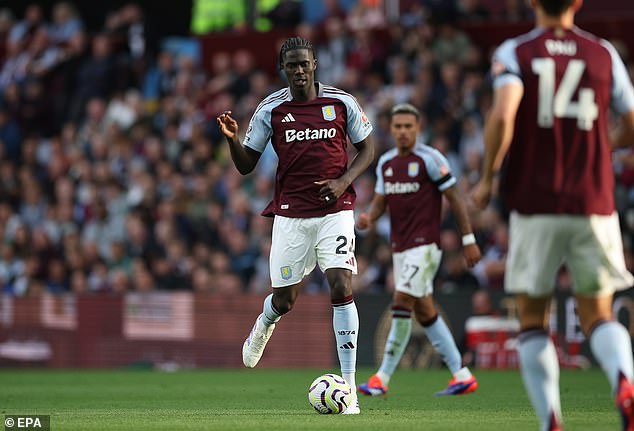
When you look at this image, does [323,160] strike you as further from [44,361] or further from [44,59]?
[44,59]

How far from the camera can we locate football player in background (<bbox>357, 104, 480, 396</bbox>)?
472 inches

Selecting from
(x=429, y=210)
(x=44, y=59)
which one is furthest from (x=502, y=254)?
(x=44, y=59)

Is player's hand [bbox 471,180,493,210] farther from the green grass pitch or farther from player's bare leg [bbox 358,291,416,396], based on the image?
player's bare leg [bbox 358,291,416,396]

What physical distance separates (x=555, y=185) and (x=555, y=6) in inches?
38.0

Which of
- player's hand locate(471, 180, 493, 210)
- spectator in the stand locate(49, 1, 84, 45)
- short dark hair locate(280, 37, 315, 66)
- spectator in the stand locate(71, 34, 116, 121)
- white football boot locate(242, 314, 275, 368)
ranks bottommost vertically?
white football boot locate(242, 314, 275, 368)

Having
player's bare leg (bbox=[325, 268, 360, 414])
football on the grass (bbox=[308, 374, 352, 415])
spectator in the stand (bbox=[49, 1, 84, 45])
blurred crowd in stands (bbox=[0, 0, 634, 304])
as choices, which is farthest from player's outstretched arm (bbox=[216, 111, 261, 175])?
spectator in the stand (bbox=[49, 1, 84, 45])

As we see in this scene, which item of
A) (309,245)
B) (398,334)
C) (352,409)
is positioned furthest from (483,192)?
(398,334)

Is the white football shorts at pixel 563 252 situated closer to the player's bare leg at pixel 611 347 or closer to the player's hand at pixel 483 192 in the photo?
the player's bare leg at pixel 611 347

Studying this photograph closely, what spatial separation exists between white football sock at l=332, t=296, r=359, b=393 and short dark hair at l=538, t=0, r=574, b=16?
3630 millimetres

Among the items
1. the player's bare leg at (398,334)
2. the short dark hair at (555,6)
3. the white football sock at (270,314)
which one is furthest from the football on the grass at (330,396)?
the short dark hair at (555,6)

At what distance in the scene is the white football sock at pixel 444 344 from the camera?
12016 millimetres

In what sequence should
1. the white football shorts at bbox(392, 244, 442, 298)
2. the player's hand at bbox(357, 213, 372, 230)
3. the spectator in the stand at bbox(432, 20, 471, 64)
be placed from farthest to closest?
the spectator in the stand at bbox(432, 20, 471, 64) → the player's hand at bbox(357, 213, 372, 230) → the white football shorts at bbox(392, 244, 442, 298)

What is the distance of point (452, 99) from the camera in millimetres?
19750

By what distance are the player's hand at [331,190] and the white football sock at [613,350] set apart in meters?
3.40
